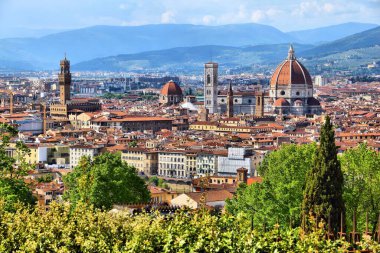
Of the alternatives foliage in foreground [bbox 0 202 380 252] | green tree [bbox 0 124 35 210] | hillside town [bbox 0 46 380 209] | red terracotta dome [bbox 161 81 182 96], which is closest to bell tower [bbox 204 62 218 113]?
hillside town [bbox 0 46 380 209]

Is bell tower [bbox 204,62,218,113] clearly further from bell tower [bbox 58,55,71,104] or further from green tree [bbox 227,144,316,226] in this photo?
green tree [bbox 227,144,316,226]

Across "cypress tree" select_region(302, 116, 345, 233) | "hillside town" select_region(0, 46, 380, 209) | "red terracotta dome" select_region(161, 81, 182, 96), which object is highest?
"cypress tree" select_region(302, 116, 345, 233)

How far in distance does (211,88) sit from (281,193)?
92.7m

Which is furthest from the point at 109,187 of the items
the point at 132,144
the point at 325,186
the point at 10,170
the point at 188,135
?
the point at 188,135

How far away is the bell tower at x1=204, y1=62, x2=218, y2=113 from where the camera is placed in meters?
121

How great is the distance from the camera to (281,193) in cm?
2833

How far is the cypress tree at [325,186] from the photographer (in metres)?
22.4

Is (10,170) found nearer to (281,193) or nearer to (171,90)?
(281,193)

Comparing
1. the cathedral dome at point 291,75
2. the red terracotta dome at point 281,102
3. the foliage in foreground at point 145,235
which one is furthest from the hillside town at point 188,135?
the foliage in foreground at point 145,235

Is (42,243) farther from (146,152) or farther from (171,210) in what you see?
(146,152)

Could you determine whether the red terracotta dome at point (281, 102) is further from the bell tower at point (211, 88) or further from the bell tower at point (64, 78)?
the bell tower at point (64, 78)

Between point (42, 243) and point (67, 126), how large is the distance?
78328 mm

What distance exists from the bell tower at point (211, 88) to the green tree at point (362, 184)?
294ft

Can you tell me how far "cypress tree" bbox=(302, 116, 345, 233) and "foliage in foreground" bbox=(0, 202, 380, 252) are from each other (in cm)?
517
